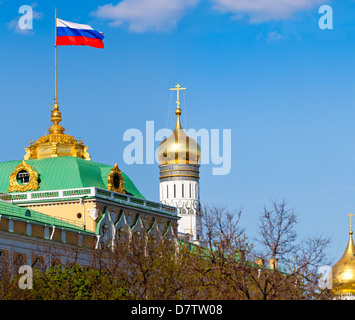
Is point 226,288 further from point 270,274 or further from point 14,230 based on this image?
point 14,230

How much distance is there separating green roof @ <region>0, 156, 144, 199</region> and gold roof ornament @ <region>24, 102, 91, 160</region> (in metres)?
1.77

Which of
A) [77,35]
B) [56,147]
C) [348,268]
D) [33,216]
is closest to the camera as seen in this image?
[33,216]

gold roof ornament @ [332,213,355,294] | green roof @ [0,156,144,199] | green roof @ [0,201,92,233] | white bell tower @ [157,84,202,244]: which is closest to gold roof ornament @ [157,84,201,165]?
white bell tower @ [157,84,202,244]

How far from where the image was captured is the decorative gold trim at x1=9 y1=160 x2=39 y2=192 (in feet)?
311

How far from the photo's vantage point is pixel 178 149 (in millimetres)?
149375

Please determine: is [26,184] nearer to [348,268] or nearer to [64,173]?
[64,173]

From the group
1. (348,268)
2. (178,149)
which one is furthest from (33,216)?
(348,268)

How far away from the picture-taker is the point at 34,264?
80250 mm

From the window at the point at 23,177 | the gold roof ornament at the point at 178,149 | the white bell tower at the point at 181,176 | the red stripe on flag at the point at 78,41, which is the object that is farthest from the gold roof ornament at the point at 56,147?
the gold roof ornament at the point at 178,149

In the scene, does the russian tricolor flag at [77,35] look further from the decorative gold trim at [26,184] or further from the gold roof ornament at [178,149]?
the gold roof ornament at [178,149]

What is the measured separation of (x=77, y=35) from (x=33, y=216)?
18.0 metres

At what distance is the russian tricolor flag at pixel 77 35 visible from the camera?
94562mm

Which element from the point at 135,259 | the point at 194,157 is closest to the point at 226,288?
the point at 135,259
